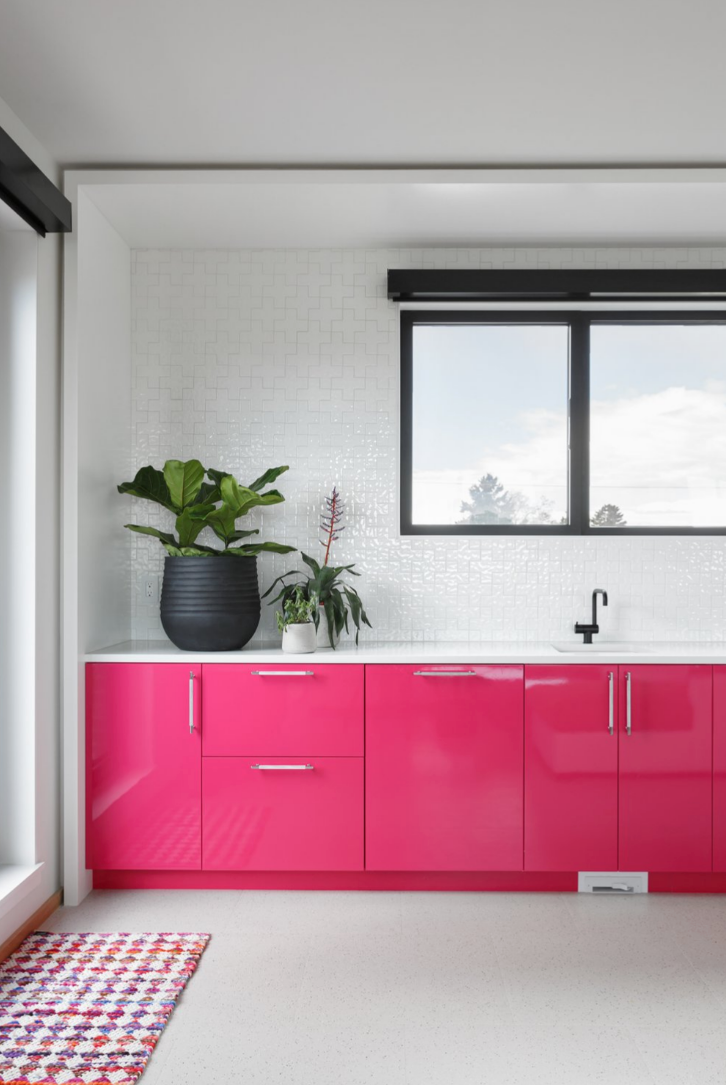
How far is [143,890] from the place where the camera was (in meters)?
3.13

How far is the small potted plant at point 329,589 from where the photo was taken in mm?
3271

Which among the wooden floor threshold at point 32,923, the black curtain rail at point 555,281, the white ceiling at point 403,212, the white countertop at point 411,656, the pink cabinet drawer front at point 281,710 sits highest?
the white ceiling at point 403,212

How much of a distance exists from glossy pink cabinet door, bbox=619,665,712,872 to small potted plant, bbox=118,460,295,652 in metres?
1.51

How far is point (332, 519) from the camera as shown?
11.7 ft

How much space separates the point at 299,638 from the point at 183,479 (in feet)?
2.52

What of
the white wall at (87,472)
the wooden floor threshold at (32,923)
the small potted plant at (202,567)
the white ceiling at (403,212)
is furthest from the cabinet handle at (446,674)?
the white ceiling at (403,212)

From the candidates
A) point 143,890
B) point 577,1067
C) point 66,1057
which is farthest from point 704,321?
point 66,1057

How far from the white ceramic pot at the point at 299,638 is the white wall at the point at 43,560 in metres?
0.86

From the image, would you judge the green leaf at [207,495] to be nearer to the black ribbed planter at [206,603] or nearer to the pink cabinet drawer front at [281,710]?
the black ribbed planter at [206,603]

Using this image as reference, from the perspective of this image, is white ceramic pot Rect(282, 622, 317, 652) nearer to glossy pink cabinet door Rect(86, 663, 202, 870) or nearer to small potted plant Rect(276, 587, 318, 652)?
small potted plant Rect(276, 587, 318, 652)

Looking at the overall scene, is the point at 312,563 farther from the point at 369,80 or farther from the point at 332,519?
the point at 369,80

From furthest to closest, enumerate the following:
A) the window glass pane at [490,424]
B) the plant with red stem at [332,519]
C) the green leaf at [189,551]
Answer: the window glass pane at [490,424]
the plant with red stem at [332,519]
the green leaf at [189,551]

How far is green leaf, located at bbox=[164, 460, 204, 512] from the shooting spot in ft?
10.3

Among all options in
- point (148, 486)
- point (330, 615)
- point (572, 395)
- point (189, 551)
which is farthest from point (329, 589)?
point (572, 395)
